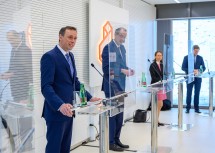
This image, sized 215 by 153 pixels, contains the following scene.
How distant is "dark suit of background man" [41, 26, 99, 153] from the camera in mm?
2756

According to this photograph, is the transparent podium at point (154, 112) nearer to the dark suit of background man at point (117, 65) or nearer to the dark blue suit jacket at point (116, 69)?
the dark suit of background man at point (117, 65)

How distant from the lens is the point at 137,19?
293 inches

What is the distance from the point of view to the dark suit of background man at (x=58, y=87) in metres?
2.76

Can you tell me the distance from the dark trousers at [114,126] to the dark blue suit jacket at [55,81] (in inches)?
65.3

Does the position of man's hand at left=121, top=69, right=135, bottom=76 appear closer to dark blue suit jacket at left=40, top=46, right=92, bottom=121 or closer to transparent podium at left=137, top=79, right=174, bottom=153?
transparent podium at left=137, top=79, right=174, bottom=153

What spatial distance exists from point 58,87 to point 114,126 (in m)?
1.85

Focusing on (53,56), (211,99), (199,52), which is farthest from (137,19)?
(53,56)

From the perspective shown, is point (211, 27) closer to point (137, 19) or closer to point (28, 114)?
point (137, 19)

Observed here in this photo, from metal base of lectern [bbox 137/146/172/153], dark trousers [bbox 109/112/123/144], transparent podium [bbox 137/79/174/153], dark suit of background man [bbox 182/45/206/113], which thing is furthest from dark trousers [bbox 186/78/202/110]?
dark trousers [bbox 109/112/123/144]

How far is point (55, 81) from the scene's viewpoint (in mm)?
2840

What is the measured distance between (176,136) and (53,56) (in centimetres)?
330

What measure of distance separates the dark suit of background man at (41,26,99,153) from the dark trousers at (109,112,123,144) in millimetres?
1584

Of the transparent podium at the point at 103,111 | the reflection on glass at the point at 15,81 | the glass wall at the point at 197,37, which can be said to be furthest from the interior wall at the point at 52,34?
the glass wall at the point at 197,37

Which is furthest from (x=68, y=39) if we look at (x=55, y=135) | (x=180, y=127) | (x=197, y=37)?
(x=197, y=37)
